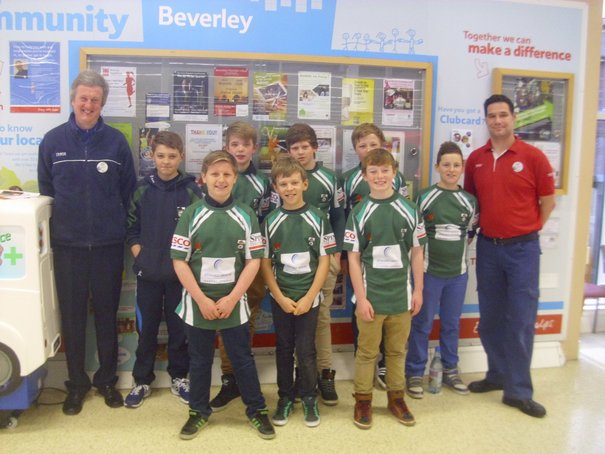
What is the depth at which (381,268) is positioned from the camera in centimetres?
219

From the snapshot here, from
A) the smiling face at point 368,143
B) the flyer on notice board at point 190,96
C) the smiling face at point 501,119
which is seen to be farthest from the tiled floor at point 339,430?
the flyer on notice board at point 190,96

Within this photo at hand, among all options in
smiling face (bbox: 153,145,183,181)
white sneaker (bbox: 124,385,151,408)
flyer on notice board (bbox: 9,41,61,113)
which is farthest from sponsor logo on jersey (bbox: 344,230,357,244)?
flyer on notice board (bbox: 9,41,61,113)

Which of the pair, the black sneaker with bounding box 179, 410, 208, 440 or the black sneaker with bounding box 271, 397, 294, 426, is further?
the black sneaker with bounding box 271, 397, 294, 426

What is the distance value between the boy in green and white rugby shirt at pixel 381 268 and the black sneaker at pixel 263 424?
16.4 inches

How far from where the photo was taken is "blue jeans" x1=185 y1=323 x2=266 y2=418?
2.12 meters

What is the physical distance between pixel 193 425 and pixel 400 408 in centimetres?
99

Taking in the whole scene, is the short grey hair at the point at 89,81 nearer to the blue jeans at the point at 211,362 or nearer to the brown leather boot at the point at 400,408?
the blue jeans at the point at 211,362

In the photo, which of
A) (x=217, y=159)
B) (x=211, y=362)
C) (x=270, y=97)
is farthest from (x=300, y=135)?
(x=211, y=362)

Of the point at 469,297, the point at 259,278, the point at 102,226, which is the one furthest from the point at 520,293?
the point at 102,226

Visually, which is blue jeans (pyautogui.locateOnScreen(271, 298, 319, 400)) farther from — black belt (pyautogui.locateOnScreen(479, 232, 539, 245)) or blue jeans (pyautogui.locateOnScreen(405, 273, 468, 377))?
black belt (pyautogui.locateOnScreen(479, 232, 539, 245))

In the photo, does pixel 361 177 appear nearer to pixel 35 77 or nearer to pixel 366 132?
pixel 366 132

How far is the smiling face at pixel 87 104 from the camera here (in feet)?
7.48

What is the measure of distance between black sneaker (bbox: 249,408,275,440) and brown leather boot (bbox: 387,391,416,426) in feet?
1.98

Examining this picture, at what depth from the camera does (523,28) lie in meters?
2.85
